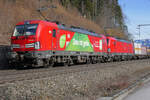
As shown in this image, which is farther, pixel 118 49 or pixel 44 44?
pixel 118 49

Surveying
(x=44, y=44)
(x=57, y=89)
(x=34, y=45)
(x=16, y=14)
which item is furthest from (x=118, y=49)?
(x=57, y=89)

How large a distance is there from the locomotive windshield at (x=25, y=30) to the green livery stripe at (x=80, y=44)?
4169mm

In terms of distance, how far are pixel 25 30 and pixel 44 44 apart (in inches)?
65.4

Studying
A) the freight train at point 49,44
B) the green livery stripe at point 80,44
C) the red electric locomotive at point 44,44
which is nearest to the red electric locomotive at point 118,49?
the freight train at point 49,44

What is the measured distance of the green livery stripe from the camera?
19.1m

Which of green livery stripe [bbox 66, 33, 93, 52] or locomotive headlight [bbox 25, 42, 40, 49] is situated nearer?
locomotive headlight [bbox 25, 42, 40, 49]

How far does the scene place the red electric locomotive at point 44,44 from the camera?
Answer: 1469cm

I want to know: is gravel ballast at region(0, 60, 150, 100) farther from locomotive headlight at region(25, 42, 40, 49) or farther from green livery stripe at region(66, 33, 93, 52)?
green livery stripe at region(66, 33, 93, 52)

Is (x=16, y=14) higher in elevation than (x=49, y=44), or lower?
higher

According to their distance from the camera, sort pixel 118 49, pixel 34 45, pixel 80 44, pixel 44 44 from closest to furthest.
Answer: pixel 34 45 < pixel 44 44 < pixel 80 44 < pixel 118 49

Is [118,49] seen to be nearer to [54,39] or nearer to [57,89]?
[54,39]

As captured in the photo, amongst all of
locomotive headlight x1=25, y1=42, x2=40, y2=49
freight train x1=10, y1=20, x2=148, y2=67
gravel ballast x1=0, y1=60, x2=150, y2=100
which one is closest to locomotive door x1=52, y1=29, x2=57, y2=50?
freight train x1=10, y1=20, x2=148, y2=67

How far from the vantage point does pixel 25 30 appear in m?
15.2

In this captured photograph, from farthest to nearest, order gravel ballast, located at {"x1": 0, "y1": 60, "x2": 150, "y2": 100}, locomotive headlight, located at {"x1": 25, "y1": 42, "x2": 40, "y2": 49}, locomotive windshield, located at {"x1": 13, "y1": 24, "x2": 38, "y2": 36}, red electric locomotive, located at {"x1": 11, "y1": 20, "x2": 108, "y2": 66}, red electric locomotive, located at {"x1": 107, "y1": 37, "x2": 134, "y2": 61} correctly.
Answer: red electric locomotive, located at {"x1": 107, "y1": 37, "x2": 134, "y2": 61} < locomotive windshield, located at {"x1": 13, "y1": 24, "x2": 38, "y2": 36} < red electric locomotive, located at {"x1": 11, "y1": 20, "x2": 108, "y2": 66} < locomotive headlight, located at {"x1": 25, "y1": 42, "x2": 40, "y2": 49} < gravel ballast, located at {"x1": 0, "y1": 60, "x2": 150, "y2": 100}
